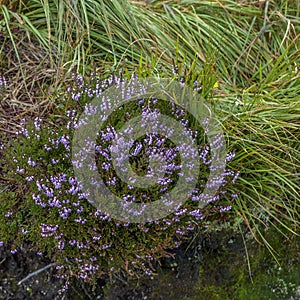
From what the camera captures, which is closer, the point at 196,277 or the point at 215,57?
the point at 196,277

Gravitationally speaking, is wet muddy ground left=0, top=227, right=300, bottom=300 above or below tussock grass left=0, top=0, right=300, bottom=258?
below

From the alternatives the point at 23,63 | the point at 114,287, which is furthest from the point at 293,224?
the point at 23,63

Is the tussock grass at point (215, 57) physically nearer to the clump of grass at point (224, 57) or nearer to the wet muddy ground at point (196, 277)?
the clump of grass at point (224, 57)

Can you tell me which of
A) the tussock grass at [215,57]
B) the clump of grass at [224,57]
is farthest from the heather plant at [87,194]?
the tussock grass at [215,57]

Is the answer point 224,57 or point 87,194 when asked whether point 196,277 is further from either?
point 224,57

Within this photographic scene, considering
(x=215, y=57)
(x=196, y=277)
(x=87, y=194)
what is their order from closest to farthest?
1. (x=87, y=194)
2. (x=196, y=277)
3. (x=215, y=57)

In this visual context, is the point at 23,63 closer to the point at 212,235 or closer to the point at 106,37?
the point at 106,37

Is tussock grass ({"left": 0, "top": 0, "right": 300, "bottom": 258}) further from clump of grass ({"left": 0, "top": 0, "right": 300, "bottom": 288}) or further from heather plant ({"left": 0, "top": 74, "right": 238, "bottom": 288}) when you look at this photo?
heather plant ({"left": 0, "top": 74, "right": 238, "bottom": 288})

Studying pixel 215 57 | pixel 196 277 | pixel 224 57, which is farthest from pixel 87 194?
pixel 224 57

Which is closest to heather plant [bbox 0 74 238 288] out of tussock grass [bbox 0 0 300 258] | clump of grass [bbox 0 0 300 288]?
clump of grass [bbox 0 0 300 288]
